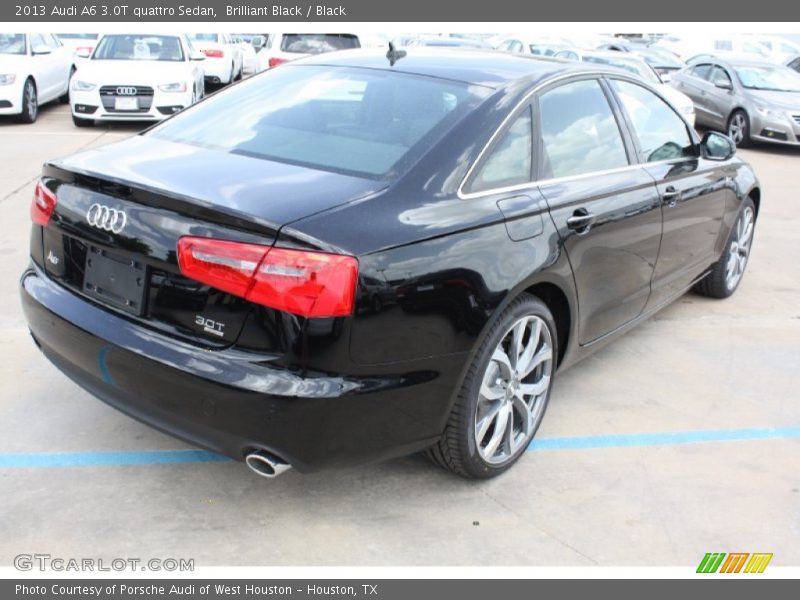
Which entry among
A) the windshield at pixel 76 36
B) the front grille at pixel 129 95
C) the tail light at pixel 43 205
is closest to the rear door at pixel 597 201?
the tail light at pixel 43 205

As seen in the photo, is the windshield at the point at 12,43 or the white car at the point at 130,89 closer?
the white car at the point at 130,89

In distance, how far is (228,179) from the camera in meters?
2.80

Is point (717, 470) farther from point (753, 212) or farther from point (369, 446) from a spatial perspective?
point (753, 212)

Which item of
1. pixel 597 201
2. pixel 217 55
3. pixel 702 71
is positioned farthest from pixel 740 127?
pixel 597 201

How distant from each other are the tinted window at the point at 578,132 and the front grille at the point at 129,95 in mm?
8765

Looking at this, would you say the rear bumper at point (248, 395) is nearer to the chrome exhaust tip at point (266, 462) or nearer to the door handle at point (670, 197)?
the chrome exhaust tip at point (266, 462)

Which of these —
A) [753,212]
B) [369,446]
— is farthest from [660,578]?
[753,212]

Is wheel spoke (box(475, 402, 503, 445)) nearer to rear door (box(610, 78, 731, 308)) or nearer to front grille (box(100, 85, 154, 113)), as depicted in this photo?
rear door (box(610, 78, 731, 308))

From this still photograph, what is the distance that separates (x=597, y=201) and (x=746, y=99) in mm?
11833

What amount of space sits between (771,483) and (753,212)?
2960mm

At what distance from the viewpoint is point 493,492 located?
3.25m

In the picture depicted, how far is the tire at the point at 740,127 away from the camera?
1386 cm

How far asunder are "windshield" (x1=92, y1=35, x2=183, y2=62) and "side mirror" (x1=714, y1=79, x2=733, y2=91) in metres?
9.28

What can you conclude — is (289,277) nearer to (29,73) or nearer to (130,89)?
(130,89)
